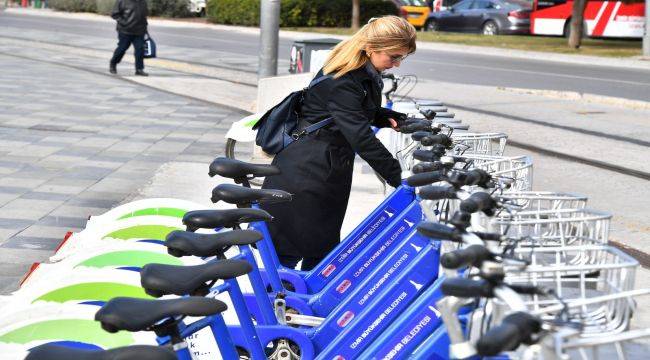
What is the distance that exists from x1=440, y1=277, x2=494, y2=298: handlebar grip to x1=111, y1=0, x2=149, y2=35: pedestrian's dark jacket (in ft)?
55.2

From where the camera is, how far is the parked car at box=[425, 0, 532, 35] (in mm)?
36594

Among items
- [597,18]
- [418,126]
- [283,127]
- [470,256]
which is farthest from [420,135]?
[597,18]

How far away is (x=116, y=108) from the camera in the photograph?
14.0m

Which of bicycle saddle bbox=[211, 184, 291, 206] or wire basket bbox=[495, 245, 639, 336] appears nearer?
wire basket bbox=[495, 245, 639, 336]

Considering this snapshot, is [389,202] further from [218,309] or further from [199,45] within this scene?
[199,45]

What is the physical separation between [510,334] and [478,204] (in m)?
0.79

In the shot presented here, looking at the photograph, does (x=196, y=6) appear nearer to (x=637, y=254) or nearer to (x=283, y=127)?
(x=637, y=254)

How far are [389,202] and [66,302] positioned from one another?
62.8 inches

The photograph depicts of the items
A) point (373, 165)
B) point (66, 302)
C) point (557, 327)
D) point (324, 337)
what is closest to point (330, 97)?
point (373, 165)

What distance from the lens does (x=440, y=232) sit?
8.61ft

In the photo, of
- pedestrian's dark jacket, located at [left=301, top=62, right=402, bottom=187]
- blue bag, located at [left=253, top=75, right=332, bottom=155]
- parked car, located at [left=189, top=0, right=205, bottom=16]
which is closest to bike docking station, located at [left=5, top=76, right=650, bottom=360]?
pedestrian's dark jacket, located at [left=301, top=62, right=402, bottom=187]

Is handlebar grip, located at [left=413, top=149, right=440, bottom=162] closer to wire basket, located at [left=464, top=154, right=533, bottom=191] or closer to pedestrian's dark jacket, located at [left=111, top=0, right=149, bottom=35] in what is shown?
wire basket, located at [left=464, top=154, right=533, bottom=191]

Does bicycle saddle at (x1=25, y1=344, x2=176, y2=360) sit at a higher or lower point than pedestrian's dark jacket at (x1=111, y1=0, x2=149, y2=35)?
lower

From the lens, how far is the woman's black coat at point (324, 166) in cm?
480
